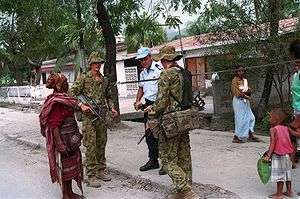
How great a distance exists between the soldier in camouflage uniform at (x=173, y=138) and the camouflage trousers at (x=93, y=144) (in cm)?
134

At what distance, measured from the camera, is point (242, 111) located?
9664 mm

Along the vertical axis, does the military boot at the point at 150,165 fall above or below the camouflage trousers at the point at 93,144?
below

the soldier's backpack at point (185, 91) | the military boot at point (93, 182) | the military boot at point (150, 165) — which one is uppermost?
the soldier's backpack at point (185, 91)

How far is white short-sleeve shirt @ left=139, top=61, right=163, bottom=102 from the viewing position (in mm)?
7309

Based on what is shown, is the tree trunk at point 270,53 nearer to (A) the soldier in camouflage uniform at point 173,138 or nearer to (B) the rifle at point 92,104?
(B) the rifle at point 92,104

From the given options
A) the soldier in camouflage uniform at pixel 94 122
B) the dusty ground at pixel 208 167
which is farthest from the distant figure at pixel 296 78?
the soldier in camouflage uniform at pixel 94 122

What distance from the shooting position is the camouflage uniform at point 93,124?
680 cm

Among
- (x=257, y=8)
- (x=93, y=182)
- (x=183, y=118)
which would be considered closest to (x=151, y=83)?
(x=93, y=182)

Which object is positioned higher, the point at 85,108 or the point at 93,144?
the point at 85,108

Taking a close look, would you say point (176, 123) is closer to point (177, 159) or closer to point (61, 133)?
point (177, 159)

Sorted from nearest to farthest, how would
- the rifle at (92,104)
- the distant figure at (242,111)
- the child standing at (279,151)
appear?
the child standing at (279,151), the rifle at (92,104), the distant figure at (242,111)

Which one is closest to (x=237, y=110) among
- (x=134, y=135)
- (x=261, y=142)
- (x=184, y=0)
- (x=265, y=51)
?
(x=261, y=142)

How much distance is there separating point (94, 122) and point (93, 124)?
0.11 ft

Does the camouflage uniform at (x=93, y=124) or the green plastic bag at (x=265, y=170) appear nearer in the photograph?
the green plastic bag at (x=265, y=170)
